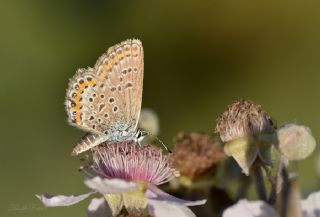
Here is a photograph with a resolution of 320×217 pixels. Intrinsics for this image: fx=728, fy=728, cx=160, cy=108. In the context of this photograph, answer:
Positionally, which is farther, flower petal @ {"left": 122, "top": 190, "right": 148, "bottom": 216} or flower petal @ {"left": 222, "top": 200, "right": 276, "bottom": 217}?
flower petal @ {"left": 122, "top": 190, "right": 148, "bottom": 216}

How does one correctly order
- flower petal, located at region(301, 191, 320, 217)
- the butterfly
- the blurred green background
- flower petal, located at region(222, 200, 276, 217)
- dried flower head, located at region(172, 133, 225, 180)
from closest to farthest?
flower petal, located at region(222, 200, 276, 217) → flower petal, located at region(301, 191, 320, 217) → the butterfly → dried flower head, located at region(172, 133, 225, 180) → the blurred green background

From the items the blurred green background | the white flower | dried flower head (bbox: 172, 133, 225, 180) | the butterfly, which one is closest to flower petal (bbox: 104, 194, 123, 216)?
the white flower

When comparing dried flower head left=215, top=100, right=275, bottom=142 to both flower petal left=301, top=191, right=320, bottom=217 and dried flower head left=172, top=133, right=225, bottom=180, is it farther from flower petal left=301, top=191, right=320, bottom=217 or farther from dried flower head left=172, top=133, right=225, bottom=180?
dried flower head left=172, top=133, right=225, bottom=180

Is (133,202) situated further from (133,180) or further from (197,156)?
(197,156)

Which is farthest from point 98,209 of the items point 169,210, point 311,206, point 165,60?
point 165,60

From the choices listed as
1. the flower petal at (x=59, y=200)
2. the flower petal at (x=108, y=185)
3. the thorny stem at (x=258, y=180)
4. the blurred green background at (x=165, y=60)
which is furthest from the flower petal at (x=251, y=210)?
the blurred green background at (x=165, y=60)

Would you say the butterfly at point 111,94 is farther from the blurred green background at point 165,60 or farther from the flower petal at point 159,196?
the blurred green background at point 165,60

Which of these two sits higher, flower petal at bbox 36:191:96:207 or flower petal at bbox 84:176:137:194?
flower petal at bbox 84:176:137:194
